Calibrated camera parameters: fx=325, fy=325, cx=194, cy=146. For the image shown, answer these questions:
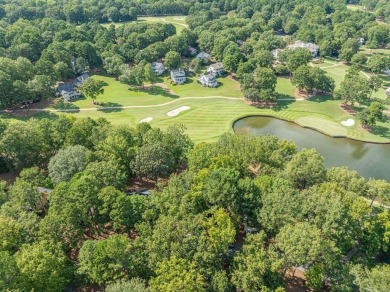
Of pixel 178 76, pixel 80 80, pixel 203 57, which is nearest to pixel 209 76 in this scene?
pixel 178 76

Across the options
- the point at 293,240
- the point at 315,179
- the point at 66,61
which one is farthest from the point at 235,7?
the point at 293,240

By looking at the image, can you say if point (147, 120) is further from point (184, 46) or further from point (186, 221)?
point (184, 46)

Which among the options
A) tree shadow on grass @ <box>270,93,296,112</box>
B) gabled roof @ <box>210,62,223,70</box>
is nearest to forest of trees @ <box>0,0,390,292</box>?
tree shadow on grass @ <box>270,93,296,112</box>

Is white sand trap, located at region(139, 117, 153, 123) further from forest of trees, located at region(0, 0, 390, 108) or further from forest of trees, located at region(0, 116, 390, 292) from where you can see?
forest of trees, located at region(0, 116, 390, 292)

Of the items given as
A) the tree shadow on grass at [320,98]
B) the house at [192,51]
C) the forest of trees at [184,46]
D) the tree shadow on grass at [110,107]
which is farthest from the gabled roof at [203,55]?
the tree shadow on grass at [320,98]

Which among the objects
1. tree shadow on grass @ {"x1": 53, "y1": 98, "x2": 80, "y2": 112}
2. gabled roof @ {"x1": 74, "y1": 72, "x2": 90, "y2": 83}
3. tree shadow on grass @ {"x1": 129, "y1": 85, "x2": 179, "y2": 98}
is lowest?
tree shadow on grass @ {"x1": 53, "y1": 98, "x2": 80, "y2": 112}

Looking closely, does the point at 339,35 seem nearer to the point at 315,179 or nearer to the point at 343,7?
the point at 343,7
